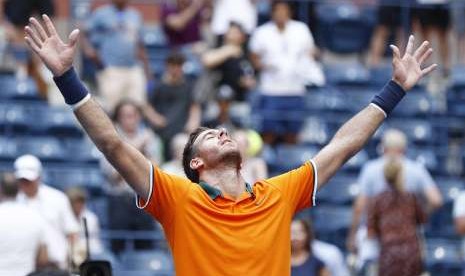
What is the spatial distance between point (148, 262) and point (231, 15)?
3615 millimetres

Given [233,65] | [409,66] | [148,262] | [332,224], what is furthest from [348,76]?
[409,66]

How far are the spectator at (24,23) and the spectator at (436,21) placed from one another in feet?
12.9

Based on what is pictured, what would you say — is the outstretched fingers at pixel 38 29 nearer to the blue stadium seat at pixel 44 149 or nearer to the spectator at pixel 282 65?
the blue stadium seat at pixel 44 149

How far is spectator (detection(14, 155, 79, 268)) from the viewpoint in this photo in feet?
40.7

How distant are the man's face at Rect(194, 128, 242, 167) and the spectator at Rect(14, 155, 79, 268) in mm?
5324

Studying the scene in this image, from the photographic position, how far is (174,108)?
15406 mm

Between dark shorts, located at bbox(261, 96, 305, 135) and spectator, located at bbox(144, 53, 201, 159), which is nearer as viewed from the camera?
spectator, located at bbox(144, 53, 201, 159)

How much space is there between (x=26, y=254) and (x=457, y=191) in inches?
220

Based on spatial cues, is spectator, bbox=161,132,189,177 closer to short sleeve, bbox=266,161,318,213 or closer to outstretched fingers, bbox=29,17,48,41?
short sleeve, bbox=266,161,318,213

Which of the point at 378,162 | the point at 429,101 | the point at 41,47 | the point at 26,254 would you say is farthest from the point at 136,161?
the point at 429,101

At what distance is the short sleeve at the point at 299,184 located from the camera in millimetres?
7074

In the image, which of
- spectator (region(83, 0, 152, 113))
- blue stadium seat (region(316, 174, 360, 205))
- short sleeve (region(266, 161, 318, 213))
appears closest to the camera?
short sleeve (region(266, 161, 318, 213))

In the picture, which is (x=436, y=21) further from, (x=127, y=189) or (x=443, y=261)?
(x=127, y=189)

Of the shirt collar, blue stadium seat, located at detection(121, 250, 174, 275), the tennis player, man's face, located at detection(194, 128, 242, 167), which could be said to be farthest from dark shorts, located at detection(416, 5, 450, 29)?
the shirt collar
